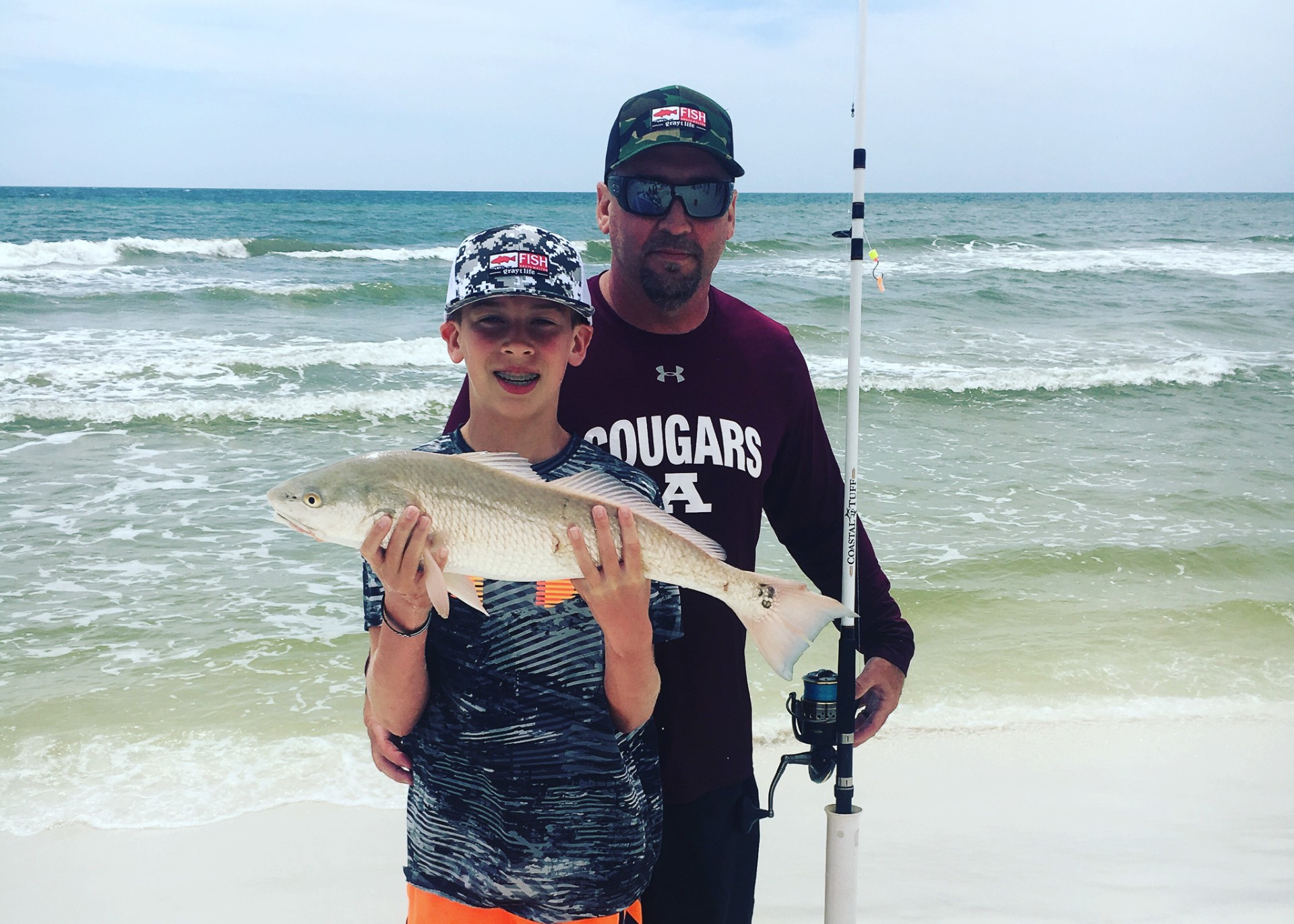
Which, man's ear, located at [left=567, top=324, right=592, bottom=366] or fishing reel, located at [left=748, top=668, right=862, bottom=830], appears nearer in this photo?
man's ear, located at [left=567, top=324, right=592, bottom=366]

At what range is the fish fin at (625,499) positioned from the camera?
1.88 meters

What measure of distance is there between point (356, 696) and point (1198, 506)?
7257 mm

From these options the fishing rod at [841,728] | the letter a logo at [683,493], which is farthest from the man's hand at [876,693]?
the letter a logo at [683,493]

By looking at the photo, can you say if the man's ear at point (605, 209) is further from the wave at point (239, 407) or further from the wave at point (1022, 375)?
the wave at point (1022, 375)

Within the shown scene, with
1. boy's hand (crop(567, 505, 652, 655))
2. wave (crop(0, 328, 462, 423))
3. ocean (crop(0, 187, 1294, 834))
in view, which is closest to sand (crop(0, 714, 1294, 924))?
ocean (crop(0, 187, 1294, 834))

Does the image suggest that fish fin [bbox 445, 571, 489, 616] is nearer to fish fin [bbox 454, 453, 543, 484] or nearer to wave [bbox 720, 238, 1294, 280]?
fish fin [bbox 454, 453, 543, 484]

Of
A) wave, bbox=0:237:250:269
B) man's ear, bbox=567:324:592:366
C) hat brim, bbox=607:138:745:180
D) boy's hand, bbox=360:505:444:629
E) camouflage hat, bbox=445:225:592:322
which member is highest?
wave, bbox=0:237:250:269

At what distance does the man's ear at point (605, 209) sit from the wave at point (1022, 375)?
11.7 metres

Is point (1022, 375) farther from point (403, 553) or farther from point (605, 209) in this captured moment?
point (403, 553)

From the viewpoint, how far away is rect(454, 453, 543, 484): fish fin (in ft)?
6.18

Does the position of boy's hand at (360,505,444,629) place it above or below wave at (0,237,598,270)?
below

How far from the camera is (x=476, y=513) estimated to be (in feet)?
6.02

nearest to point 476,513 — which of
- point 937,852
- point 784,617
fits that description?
point 784,617

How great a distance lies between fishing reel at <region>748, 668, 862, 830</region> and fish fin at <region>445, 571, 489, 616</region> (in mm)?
1248
